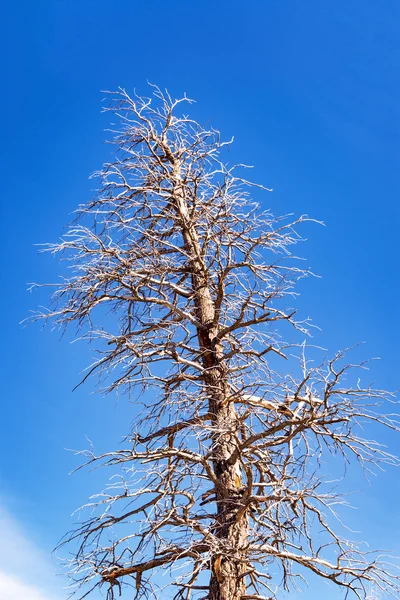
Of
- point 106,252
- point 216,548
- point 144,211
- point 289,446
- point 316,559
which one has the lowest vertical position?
point 216,548

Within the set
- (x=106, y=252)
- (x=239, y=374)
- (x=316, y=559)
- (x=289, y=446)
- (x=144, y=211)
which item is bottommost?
(x=316, y=559)

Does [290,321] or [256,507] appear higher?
[290,321]

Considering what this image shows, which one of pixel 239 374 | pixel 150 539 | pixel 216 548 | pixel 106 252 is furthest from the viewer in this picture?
pixel 106 252

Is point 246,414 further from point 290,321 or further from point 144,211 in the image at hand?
point 144,211

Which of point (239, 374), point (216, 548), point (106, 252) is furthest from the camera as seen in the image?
point (106, 252)

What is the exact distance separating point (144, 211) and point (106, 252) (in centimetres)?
120

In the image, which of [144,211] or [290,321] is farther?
[144,211]

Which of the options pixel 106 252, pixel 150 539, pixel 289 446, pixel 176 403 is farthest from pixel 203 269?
pixel 150 539

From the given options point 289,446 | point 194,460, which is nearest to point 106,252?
point 194,460

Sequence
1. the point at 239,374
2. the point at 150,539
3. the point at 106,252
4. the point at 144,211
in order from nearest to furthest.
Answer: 1. the point at 150,539
2. the point at 239,374
3. the point at 106,252
4. the point at 144,211

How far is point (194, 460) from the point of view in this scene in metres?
6.07

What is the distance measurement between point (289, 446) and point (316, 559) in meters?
1.15

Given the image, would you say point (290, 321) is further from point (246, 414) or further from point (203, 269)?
point (246, 414)

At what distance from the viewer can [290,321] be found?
23.1 ft
